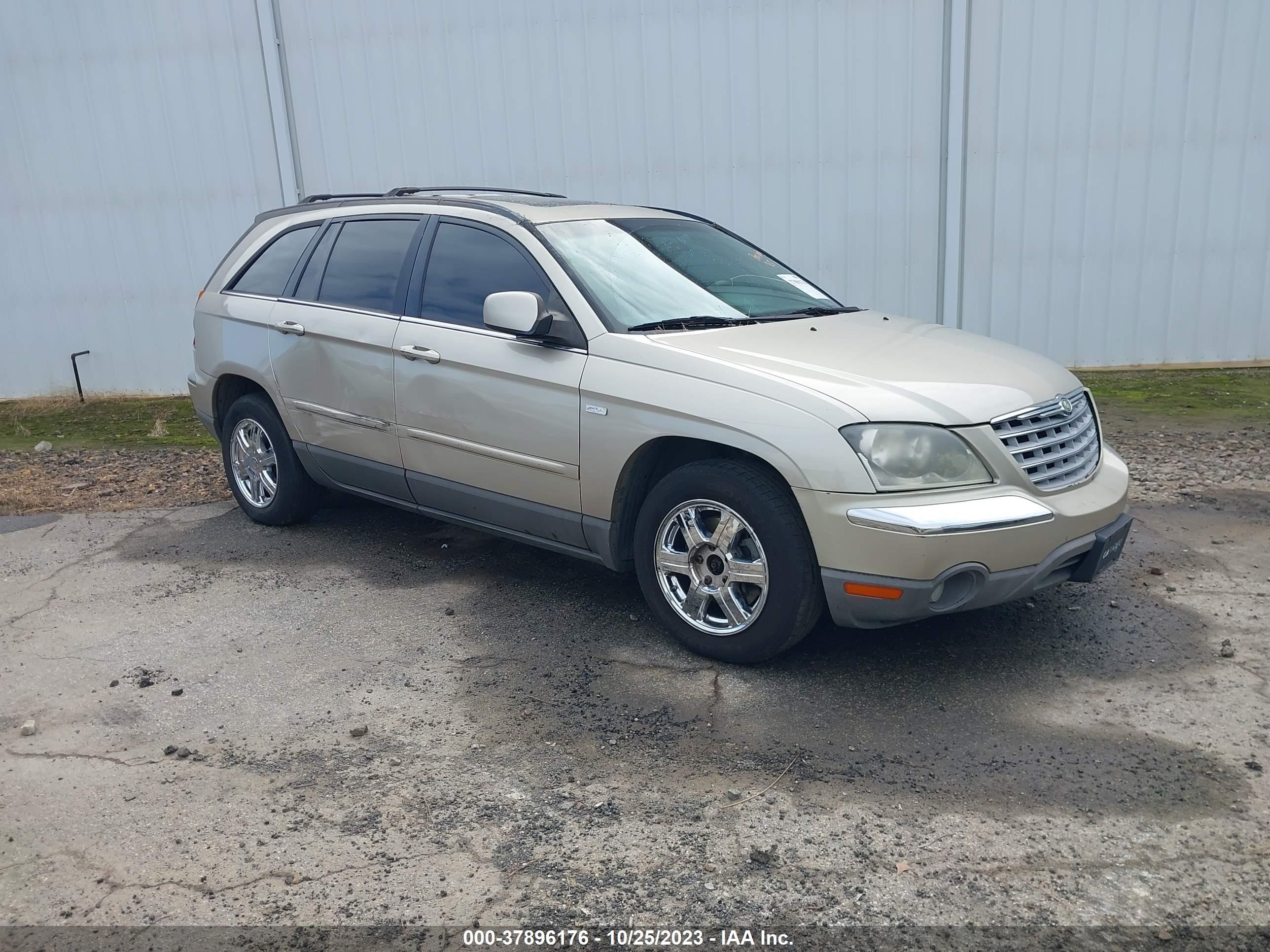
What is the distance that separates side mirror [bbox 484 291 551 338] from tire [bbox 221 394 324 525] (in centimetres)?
195

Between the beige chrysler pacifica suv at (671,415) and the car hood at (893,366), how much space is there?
1 centimetres

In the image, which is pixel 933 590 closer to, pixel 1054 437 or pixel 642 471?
pixel 1054 437

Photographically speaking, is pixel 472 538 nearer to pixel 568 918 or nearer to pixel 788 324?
pixel 788 324

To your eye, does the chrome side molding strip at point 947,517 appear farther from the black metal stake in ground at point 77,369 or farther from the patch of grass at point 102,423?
the black metal stake in ground at point 77,369

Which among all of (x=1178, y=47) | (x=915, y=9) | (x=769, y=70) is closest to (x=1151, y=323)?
(x=1178, y=47)

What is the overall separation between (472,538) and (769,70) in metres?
5.34

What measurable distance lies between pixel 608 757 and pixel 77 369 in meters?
8.93

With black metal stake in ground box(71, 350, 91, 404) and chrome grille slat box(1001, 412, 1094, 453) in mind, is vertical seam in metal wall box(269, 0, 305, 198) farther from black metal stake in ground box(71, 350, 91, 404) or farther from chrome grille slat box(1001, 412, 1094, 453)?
chrome grille slat box(1001, 412, 1094, 453)

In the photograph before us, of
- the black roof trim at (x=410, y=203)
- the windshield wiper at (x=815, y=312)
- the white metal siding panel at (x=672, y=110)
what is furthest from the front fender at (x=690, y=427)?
the white metal siding panel at (x=672, y=110)

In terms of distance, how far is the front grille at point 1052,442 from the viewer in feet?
12.6

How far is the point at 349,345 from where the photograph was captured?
5238 millimetres

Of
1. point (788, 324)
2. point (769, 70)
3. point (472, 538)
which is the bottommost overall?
point (472, 538)

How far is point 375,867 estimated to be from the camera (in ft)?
9.66

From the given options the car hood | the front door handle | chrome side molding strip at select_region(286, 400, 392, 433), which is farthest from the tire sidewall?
the car hood
